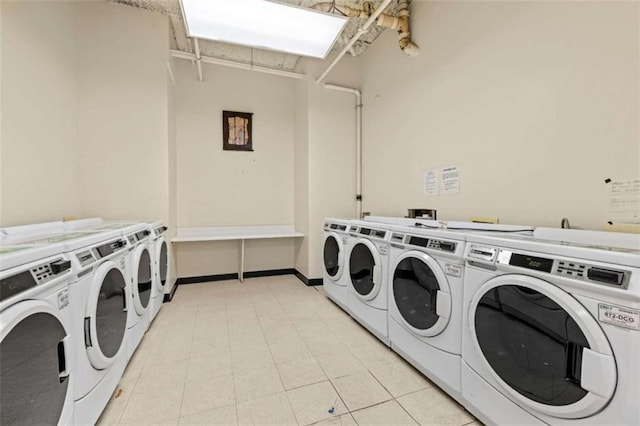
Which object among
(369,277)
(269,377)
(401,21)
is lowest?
(269,377)

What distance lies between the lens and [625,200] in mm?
1319

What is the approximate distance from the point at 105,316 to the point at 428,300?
177cm

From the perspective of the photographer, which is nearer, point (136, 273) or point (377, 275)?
point (136, 273)

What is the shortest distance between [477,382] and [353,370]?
30.3 inches

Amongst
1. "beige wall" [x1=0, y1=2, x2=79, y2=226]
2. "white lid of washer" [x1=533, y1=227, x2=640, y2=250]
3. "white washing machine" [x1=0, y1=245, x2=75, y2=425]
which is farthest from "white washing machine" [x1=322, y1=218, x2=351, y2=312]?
"beige wall" [x1=0, y1=2, x2=79, y2=226]

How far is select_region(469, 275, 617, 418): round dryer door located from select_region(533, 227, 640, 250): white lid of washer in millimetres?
424

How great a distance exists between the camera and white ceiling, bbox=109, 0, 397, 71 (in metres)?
2.71

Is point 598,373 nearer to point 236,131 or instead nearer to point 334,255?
point 334,255

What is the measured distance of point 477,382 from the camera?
132 centimetres

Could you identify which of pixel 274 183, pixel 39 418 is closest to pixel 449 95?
pixel 274 183

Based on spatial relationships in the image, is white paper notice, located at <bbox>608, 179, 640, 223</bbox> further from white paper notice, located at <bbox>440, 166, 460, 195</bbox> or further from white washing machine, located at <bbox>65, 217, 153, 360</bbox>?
white washing machine, located at <bbox>65, 217, 153, 360</bbox>

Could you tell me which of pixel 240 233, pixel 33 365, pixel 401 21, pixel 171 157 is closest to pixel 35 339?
pixel 33 365

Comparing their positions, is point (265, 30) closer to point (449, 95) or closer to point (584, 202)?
A: point (449, 95)

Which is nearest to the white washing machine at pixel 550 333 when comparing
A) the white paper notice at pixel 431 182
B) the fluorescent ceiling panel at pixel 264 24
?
the white paper notice at pixel 431 182
